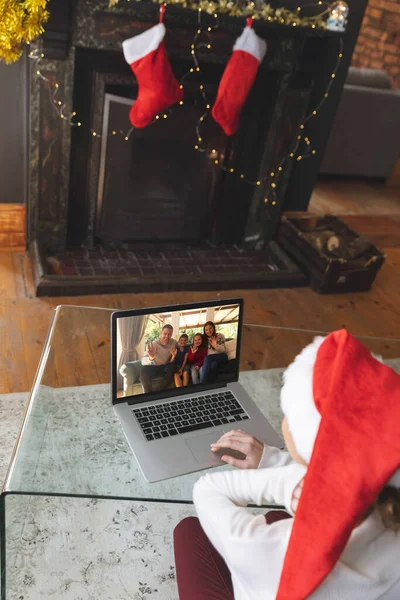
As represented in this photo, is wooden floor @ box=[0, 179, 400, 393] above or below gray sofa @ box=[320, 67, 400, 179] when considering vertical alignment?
below

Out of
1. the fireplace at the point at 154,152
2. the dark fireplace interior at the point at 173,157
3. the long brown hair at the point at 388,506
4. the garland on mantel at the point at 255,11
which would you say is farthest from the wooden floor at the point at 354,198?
the long brown hair at the point at 388,506

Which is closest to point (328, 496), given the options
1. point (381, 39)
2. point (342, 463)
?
point (342, 463)

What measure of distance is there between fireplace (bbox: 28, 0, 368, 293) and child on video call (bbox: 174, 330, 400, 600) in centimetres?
189

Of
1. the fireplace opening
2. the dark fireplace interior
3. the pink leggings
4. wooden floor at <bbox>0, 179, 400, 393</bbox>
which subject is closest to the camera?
the pink leggings

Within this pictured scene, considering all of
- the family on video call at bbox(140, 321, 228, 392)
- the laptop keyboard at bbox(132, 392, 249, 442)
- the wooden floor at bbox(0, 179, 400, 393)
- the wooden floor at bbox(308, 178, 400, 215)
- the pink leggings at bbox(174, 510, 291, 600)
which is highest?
the family on video call at bbox(140, 321, 228, 392)

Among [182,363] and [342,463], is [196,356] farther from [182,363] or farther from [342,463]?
[342,463]

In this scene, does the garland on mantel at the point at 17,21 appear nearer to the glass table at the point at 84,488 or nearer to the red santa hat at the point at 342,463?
the glass table at the point at 84,488

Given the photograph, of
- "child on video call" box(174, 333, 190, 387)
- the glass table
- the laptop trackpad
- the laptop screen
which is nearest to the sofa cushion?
the glass table

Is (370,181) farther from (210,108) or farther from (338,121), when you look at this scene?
(210,108)

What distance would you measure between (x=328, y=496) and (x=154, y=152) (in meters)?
2.39

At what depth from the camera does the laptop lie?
148 centimetres

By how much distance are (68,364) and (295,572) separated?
0.99 meters

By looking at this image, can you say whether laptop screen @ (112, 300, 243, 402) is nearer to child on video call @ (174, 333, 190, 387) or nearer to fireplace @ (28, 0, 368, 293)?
child on video call @ (174, 333, 190, 387)

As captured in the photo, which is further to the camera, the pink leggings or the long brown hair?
the pink leggings
